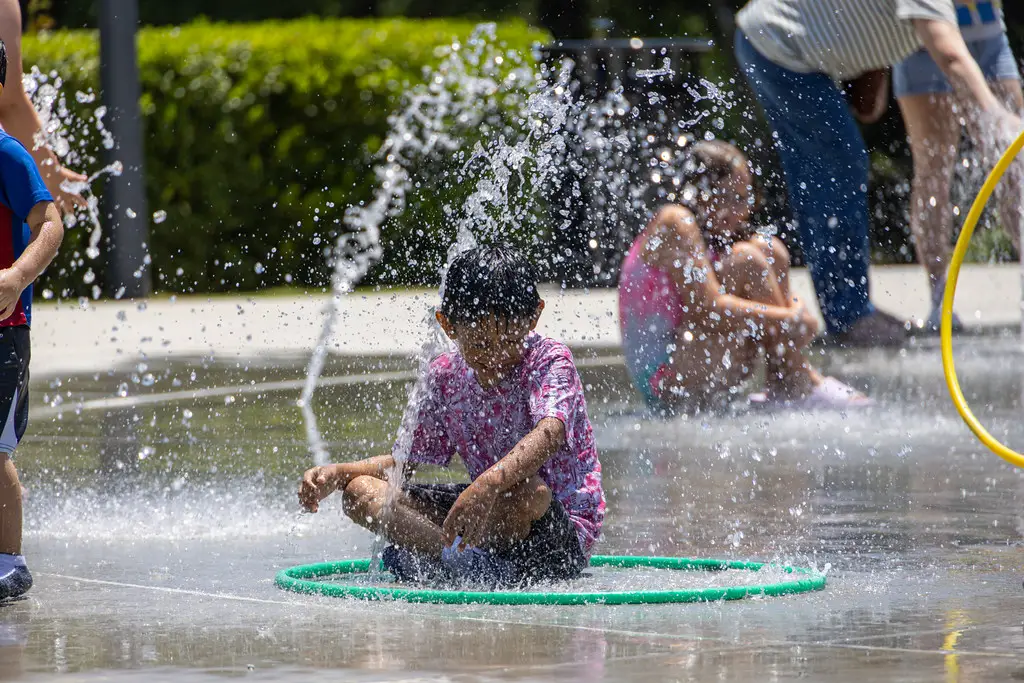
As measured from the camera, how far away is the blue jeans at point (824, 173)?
32.6ft

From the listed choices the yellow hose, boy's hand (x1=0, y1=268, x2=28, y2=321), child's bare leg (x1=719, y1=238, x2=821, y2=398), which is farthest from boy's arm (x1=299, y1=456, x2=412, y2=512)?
child's bare leg (x1=719, y1=238, x2=821, y2=398)

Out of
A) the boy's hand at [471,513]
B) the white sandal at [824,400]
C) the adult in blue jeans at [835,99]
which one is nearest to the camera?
the boy's hand at [471,513]

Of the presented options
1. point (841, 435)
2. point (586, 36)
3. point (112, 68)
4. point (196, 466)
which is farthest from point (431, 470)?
point (586, 36)

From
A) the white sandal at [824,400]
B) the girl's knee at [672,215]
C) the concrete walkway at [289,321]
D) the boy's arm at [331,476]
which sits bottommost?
the concrete walkway at [289,321]

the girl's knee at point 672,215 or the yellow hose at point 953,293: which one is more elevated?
the yellow hose at point 953,293

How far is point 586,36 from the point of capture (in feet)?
70.3

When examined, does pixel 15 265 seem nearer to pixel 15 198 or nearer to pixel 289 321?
pixel 15 198

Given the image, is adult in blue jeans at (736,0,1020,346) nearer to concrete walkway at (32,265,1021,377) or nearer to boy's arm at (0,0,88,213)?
concrete walkway at (32,265,1021,377)

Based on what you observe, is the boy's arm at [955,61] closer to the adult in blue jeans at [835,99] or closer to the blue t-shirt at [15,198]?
the adult in blue jeans at [835,99]

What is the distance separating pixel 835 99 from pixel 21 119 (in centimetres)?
528

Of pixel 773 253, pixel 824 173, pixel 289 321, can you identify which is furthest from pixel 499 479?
pixel 289 321

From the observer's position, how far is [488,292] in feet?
15.3

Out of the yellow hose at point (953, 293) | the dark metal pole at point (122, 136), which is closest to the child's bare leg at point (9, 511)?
the yellow hose at point (953, 293)

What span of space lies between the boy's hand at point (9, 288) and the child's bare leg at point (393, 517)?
0.87 m
